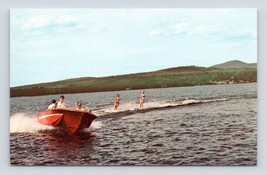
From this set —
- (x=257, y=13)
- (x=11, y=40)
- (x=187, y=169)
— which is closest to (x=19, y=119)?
(x=11, y=40)

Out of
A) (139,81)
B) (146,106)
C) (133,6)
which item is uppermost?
(133,6)

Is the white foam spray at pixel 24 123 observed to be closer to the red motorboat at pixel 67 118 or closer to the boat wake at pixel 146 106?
the red motorboat at pixel 67 118

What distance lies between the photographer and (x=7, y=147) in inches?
156

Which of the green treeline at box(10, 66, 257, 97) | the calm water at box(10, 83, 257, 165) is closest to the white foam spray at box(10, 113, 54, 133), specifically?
the calm water at box(10, 83, 257, 165)

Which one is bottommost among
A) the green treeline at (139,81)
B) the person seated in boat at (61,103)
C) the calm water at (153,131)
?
the calm water at (153,131)

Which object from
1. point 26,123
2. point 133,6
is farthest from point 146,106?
point 26,123

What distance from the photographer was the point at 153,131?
3.91m

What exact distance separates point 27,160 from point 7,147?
0.16 metres

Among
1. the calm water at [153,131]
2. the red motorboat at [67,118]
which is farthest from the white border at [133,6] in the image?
the red motorboat at [67,118]

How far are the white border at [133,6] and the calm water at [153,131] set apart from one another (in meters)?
0.05

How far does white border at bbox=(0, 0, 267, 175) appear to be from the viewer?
389 cm

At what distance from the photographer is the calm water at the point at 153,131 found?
153 inches

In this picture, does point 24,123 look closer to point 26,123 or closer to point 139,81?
point 26,123

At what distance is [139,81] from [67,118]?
20.9 inches
